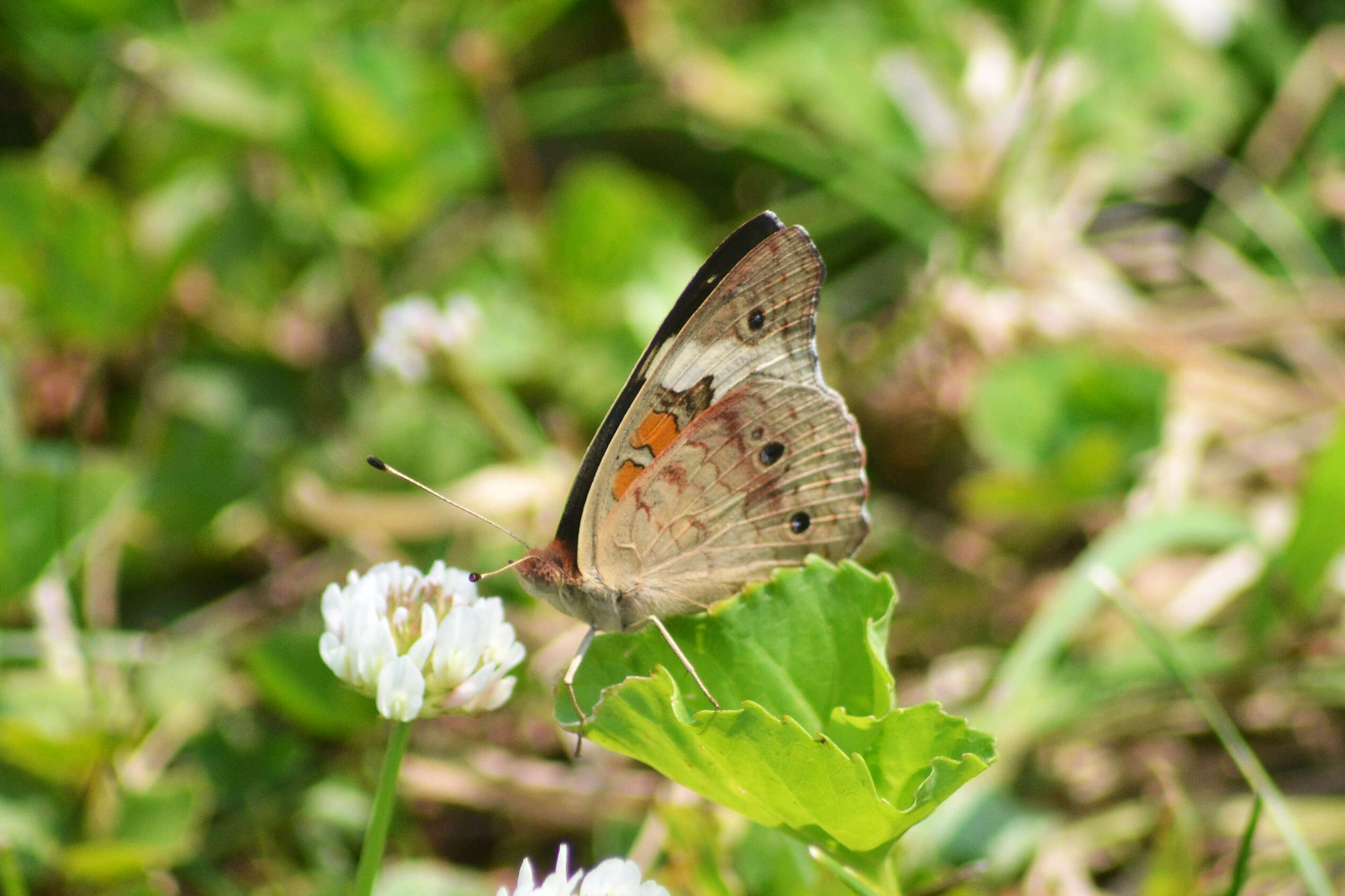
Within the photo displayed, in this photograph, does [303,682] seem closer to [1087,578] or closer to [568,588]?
[568,588]

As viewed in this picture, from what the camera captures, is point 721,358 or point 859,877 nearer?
point 859,877

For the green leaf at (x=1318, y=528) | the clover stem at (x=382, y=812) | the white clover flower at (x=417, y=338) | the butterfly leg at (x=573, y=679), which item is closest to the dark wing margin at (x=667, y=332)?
the butterfly leg at (x=573, y=679)

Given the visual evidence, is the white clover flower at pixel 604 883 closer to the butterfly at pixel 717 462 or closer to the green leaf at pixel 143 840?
the butterfly at pixel 717 462

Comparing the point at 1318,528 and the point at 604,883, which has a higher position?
the point at 1318,528

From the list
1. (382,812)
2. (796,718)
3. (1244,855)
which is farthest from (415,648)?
(1244,855)

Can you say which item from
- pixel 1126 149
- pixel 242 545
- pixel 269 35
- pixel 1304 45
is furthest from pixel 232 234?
pixel 1304 45

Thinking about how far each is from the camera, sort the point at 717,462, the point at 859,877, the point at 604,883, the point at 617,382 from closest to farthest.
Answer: the point at 604,883, the point at 859,877, the point at 717,462, the point at 617,382

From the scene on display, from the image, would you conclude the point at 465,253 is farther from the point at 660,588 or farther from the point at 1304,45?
the point at 1304,45
